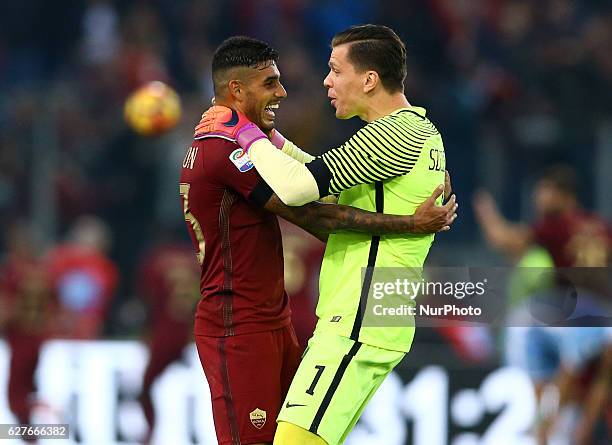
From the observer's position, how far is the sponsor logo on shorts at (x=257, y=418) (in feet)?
16.7

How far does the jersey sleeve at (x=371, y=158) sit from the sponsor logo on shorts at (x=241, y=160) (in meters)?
0.26

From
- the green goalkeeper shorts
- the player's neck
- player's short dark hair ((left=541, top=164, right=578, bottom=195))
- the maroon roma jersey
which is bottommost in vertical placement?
the green goalkeeper shorts

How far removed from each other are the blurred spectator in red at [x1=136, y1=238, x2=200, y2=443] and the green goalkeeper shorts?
4.39 meters

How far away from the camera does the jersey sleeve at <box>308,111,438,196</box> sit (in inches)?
195

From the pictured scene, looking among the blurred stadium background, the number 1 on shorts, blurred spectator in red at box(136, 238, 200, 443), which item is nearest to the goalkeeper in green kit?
the number 1 on shorts

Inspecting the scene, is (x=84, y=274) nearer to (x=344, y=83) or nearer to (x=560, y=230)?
(x=560, y=230)

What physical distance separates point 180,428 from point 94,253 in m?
3.04

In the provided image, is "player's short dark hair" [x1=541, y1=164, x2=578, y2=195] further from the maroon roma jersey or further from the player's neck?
the maroon roma jersey

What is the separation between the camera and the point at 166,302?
10.5 metres

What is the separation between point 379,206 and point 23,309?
5.36 metres

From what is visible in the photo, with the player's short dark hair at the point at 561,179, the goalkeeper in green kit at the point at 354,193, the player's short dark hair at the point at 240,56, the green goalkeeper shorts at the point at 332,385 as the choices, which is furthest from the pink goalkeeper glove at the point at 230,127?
the player's short dark hair at the point at 561,179

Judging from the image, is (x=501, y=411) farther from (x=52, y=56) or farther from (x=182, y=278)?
(x=52, y=56)

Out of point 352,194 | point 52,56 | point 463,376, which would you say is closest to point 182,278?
point 463,376

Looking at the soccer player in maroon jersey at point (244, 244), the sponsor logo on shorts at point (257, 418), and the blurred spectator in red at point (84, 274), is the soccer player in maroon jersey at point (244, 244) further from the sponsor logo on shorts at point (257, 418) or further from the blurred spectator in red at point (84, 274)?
the blurred spectator in red at point (84, 274)
